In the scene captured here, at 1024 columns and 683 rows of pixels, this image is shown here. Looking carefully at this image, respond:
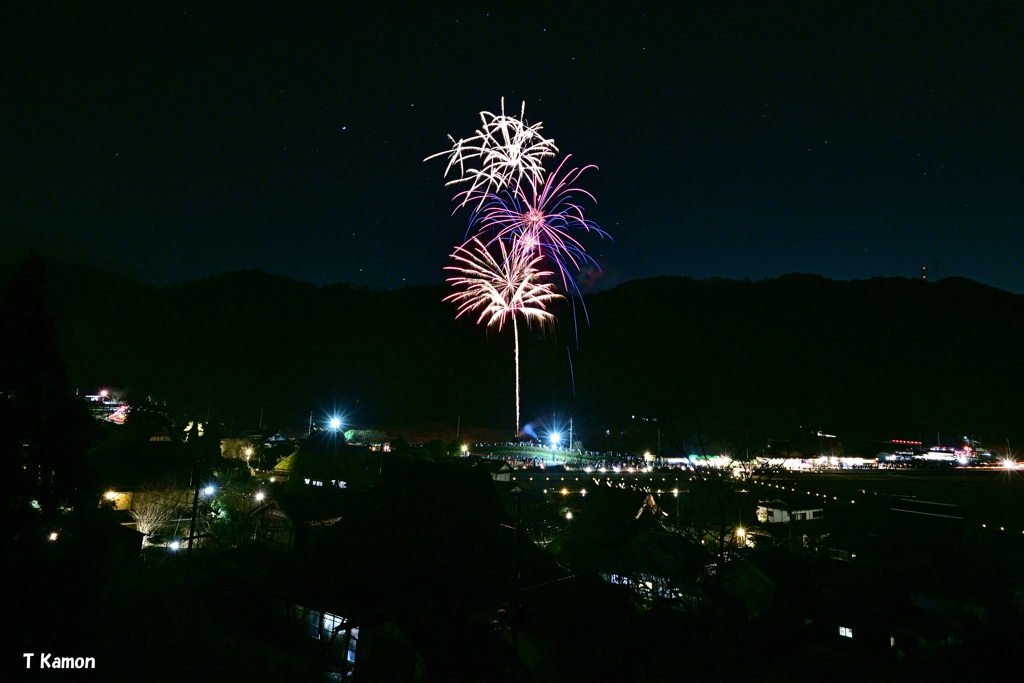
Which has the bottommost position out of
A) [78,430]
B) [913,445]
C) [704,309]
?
[913,445]

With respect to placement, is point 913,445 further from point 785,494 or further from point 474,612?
point 474,612

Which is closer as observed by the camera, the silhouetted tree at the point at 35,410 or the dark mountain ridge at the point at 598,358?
the silhouetted tree at the point at 35,410

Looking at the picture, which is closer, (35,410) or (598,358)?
(35,410)

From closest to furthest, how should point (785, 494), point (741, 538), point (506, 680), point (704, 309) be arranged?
point (506, 680)
point (741, 538)
point (785, 494)
point (704, 309)

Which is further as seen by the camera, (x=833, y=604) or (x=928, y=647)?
(x=833, y=604)

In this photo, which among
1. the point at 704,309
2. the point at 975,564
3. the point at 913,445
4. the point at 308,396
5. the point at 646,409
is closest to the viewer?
the point at 975,564

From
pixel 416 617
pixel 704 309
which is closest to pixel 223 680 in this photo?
pixel 416 617

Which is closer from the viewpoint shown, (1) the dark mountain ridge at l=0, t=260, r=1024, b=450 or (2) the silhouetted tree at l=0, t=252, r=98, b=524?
(2) the silhouetted tree at l=0, t=252, r=98, b=524

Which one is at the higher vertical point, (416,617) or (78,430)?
(78,430)
